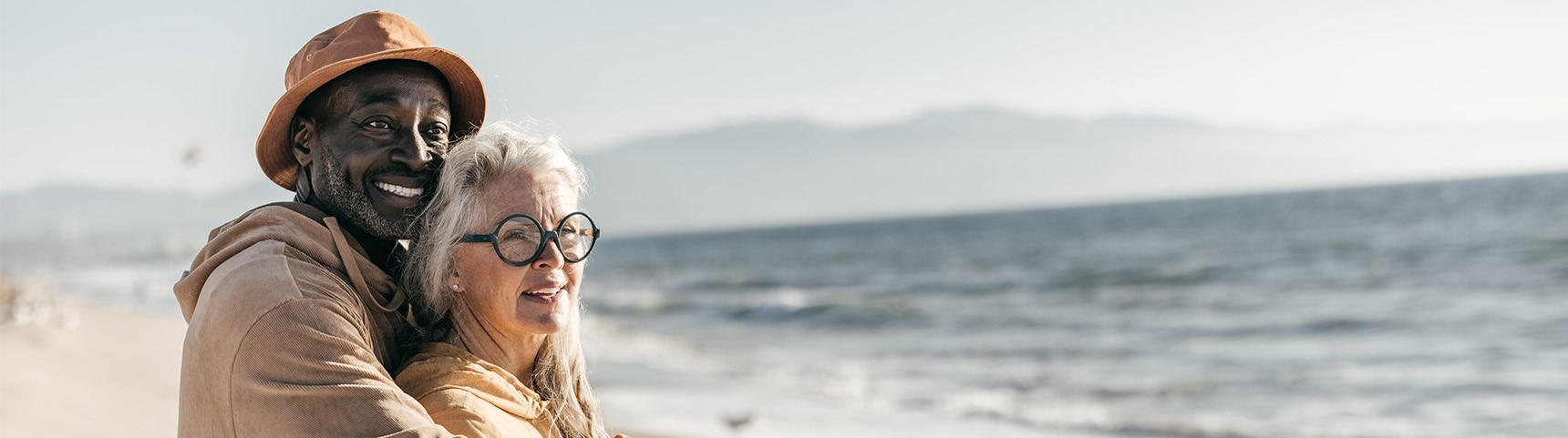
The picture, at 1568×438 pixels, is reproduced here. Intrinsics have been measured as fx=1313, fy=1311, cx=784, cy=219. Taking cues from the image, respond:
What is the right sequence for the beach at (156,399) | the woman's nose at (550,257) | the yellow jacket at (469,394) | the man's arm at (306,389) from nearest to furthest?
1. the man's arm at (306,389)
2. the yellow jacket at (469,394)
3. the woman's nose at (550,257)
4. the beach at (156,399)

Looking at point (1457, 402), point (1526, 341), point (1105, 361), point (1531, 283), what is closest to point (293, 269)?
point (1457, 402)

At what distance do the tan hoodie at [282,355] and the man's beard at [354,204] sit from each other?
286 millimetres

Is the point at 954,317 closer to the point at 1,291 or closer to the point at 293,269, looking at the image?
the point at 1,291

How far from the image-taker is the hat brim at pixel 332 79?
297 centimetres

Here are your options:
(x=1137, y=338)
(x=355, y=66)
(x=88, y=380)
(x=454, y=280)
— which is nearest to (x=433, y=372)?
(x=454, y=280)

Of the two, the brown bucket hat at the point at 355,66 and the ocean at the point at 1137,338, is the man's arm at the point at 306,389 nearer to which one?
the brown bucket hat at the point at 355,66

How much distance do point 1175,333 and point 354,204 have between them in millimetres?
14969

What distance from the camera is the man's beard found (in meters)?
2.98

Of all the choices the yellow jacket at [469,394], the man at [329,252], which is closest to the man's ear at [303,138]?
the man at [329,252]

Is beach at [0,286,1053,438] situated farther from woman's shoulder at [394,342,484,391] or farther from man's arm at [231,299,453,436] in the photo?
man's arm at [231,299,453,436]

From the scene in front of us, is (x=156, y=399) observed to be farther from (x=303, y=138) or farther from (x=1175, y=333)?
(x=1175, y=333)

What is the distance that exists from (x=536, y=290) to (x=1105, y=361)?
11.7 metres

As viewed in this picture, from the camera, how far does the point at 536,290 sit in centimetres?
294

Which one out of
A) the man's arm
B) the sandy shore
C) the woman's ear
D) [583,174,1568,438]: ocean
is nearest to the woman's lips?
the woman's ear
